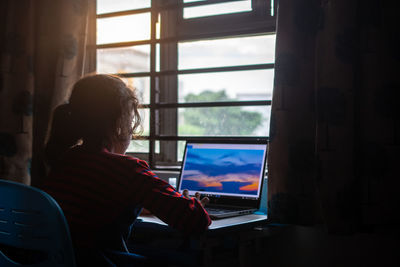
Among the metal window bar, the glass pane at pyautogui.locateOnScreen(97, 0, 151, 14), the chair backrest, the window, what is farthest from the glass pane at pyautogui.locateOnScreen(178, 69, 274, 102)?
the chair backrest

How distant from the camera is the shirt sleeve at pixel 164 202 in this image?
3.81 feet

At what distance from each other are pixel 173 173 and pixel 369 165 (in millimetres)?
975

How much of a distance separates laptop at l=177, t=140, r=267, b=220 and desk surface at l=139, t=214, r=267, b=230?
47 mm

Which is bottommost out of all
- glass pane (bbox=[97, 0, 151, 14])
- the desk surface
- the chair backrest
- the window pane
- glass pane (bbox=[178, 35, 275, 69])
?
the desk surface

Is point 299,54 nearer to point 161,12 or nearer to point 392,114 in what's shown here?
point 392,114

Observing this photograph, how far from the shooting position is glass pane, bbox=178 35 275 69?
2074mm

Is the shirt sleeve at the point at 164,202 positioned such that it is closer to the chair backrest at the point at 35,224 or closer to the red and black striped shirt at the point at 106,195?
the red and black striped shirt at the point at 106,195

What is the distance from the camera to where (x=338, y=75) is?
57.4 inches

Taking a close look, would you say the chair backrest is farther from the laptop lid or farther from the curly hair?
the laptop lid

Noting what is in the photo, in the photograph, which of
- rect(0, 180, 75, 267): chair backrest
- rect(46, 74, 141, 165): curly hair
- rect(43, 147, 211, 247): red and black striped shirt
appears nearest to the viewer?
rect(0, 180, 75, 267): chair backrest

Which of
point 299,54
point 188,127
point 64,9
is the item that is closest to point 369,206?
point 299,54

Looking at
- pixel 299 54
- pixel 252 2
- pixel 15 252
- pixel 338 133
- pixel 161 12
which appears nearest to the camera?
pixel 15 252

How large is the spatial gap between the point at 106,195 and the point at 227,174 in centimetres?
69

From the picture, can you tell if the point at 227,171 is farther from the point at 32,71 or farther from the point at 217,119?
the point at 32,71
